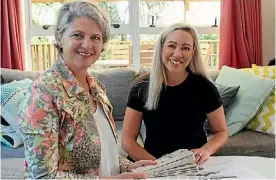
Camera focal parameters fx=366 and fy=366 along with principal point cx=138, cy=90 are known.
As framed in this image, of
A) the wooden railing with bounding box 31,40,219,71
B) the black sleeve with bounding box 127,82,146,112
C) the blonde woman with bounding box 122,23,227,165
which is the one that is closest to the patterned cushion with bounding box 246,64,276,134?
the blonde woman with bounding box 122,23,227,165

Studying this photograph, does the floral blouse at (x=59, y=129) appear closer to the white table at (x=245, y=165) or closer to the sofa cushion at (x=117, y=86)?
the white table at (x=245, y=165)

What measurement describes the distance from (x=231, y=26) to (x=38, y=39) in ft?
6.54

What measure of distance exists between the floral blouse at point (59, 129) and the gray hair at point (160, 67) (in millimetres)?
688

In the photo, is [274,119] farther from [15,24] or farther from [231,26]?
[15,24]

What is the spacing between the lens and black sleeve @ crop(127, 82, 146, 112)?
181 centimetres

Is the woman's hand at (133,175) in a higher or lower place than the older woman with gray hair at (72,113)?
lower

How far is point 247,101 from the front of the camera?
2697mm

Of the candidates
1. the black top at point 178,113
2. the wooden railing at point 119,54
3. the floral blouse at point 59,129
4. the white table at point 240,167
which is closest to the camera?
the floral blouse at point 59,129

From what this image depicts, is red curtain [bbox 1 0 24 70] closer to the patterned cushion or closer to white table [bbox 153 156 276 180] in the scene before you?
the patterned cushion

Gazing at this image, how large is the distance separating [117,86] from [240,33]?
1398mm

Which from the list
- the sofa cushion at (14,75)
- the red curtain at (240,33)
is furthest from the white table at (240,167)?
the red curtain at (240,33)

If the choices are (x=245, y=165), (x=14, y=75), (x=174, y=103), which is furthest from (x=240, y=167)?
(x=14, y=75)

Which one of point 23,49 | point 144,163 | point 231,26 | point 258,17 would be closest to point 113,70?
point 23,49

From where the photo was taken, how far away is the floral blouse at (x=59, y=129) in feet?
3.11
